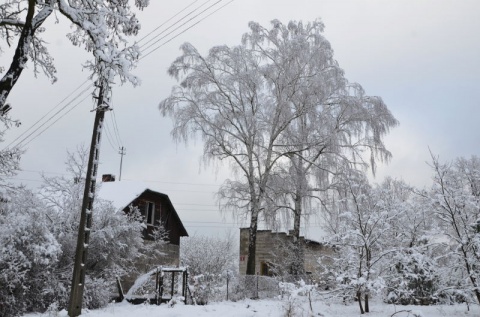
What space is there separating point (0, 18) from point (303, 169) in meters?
16.7

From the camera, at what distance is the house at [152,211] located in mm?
25906

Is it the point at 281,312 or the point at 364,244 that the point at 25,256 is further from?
the point at 364,244

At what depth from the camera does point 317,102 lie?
76.3 feet

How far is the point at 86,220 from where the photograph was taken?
12.4 metres

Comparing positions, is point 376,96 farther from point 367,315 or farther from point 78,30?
point 78,30

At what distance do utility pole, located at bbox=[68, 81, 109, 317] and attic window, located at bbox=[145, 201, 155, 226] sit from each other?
15953mm

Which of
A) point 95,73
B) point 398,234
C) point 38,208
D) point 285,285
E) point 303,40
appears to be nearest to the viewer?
point 95,73

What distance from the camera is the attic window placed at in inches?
1118

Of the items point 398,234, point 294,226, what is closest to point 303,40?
point 294,226

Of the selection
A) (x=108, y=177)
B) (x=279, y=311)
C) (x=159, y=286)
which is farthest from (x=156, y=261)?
(x=279, y=311)

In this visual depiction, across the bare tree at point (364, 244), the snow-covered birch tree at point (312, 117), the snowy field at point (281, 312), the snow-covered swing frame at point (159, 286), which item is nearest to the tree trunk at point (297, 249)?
the snow-covered birch tree at point (312, 117)

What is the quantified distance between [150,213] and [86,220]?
16624 mm

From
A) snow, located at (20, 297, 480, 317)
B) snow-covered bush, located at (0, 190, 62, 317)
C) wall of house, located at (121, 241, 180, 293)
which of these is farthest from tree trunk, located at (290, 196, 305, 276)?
snow-covered bush, located at (0, 190, 62, 317)

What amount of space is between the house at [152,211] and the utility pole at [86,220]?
12.3 meters
